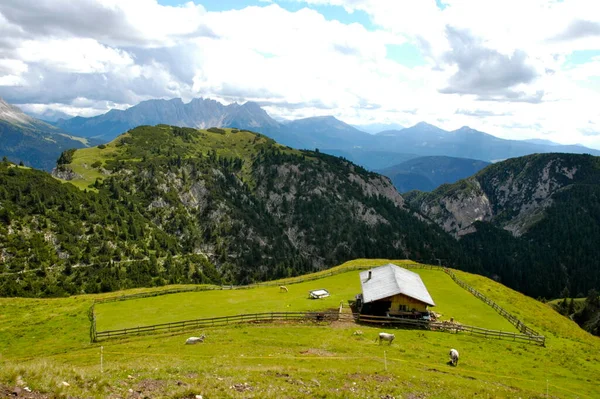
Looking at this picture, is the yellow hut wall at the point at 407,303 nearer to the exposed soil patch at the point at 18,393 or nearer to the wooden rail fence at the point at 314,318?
the wooden rail fence at the point at 314,318

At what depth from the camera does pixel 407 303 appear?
53.5m

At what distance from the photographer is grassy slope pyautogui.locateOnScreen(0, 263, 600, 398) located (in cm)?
2275

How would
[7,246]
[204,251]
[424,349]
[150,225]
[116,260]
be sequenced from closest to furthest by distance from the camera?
1. [424,349]
2. [7,246]
3. [116,260]
4. [150,225]
5. [204,251]

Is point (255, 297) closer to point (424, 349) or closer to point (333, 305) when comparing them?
point (333, 305)

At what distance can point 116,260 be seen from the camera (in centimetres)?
14088

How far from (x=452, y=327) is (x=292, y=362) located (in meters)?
26.8

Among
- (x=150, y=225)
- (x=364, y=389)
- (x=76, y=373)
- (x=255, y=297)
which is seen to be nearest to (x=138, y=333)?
(x=255, y=297)

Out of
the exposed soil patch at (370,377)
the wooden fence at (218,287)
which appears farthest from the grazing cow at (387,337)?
the wooden fence at (218,287)

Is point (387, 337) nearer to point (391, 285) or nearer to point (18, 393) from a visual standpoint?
point (391, 285)

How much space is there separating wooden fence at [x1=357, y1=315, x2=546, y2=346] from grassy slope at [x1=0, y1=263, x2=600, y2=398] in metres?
1.95

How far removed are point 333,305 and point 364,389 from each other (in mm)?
33921

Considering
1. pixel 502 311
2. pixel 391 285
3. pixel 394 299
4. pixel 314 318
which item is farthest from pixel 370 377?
pixel 502 311

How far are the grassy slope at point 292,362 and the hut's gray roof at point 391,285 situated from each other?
594cm

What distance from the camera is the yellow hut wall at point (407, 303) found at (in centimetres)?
5338
